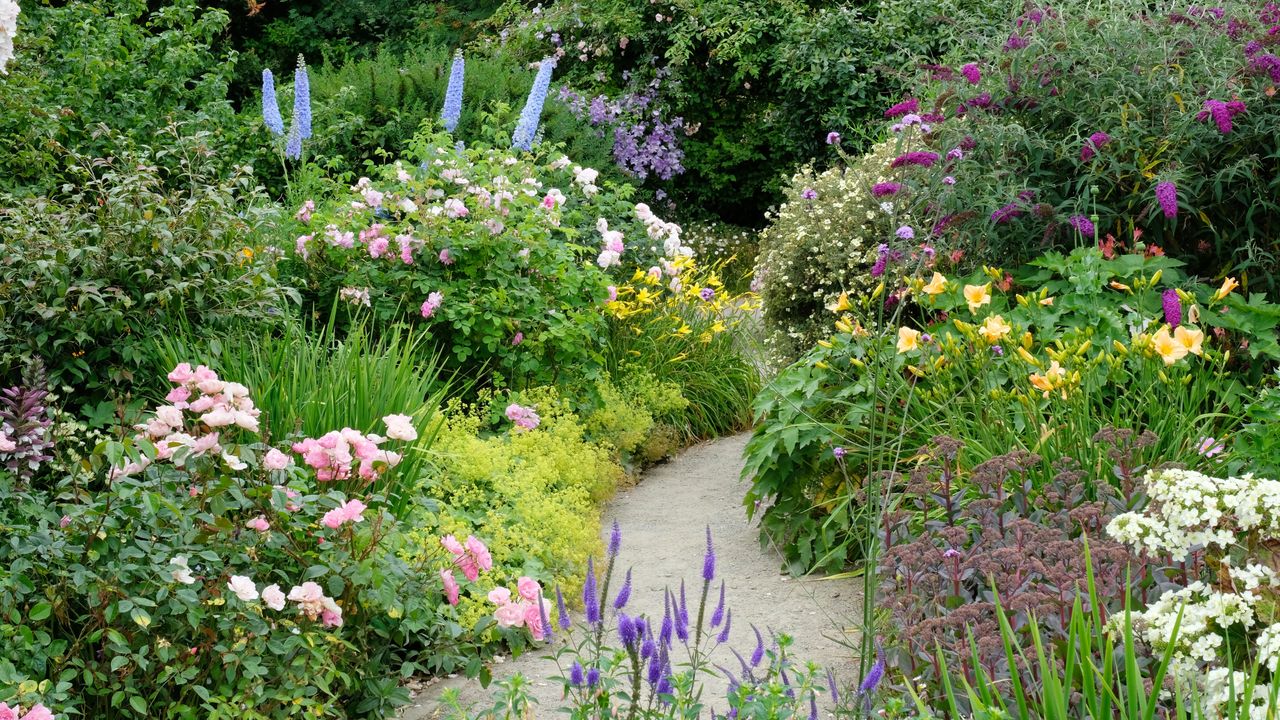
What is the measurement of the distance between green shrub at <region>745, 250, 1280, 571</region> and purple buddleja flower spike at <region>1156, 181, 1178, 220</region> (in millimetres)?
197

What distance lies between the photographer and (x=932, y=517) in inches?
141

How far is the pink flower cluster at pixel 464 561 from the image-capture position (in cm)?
312

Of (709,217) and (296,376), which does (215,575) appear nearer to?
(296,376)

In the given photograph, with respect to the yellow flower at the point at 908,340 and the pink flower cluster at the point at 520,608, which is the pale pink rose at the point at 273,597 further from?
the yellow flower at the point at 908,340

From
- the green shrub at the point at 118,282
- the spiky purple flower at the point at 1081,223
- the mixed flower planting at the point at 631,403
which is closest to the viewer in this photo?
the mixed flower planting at the point at 631,403

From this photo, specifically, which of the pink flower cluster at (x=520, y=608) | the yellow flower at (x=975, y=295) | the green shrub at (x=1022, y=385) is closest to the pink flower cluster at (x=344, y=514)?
the pink flower cluster at (x=520, y=608)

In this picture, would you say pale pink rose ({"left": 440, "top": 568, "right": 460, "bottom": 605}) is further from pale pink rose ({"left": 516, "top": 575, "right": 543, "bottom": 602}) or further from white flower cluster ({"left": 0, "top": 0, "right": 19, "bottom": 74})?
white flower cluster ({"left": 0, "top": 0, "right": 19, "bottom": 74})

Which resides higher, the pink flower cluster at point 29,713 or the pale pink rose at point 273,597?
the pale pink rose at point 273,597

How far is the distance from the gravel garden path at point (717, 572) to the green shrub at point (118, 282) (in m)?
1.58

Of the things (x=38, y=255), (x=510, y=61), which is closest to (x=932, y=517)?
(x=38, y=255)

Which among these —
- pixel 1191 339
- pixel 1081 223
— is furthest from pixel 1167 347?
pixel 1081 223

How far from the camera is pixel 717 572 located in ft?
14.8

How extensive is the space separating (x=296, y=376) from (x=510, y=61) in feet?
29.0

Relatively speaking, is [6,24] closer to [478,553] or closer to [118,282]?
[118,282]
